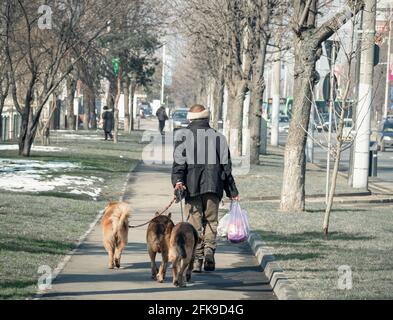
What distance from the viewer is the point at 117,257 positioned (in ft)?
41.2

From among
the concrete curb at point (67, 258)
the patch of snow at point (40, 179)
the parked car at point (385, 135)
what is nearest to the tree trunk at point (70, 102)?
the parked car at point (385, 135)

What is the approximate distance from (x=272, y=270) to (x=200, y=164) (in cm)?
154

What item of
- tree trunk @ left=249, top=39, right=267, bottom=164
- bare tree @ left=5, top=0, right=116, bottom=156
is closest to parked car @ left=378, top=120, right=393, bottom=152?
tree trunk @ left=249, top=39, right=267, bottom=164

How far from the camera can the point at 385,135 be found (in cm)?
5884

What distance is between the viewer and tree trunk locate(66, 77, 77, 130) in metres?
56.9

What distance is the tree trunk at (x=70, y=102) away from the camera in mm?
56875

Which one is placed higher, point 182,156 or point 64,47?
point 64,47

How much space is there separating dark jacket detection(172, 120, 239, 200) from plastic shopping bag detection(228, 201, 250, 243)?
77 centimetres

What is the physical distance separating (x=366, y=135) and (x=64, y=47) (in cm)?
1195

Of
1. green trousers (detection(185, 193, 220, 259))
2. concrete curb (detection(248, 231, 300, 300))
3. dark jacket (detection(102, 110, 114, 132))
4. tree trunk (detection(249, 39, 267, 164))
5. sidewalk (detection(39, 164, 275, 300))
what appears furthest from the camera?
dark jacket (detection(102, 110, 114, 132))

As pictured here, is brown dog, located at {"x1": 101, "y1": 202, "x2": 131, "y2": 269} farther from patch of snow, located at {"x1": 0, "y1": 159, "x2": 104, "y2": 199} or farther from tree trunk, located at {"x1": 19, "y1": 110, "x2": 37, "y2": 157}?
tree trunk, located at {"x1": 19, "y1": 110, "x2": 37, "y2": 157}

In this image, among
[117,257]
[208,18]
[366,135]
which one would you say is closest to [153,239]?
[117,257]

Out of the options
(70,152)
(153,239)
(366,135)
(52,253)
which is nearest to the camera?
(153,239)
